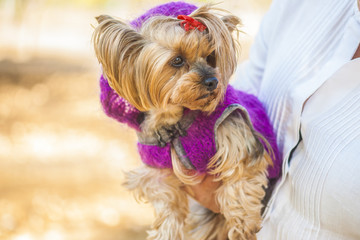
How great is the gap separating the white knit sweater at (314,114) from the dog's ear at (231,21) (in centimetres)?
26

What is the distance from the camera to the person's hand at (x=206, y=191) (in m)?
1.92

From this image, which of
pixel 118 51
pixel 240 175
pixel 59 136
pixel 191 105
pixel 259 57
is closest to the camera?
pixel 118 51

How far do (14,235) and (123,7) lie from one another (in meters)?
7.94

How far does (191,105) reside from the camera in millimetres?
1650

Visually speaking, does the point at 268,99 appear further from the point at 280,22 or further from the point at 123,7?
the point at 123,7

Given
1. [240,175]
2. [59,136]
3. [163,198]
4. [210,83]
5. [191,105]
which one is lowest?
[59,136]

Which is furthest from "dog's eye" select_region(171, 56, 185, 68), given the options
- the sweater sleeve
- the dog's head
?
the sweater sleeve

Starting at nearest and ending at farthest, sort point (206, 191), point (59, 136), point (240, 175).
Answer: point (240, 175)
point (206, 191)
point (59, 136)

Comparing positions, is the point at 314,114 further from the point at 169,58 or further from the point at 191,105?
the point at 169,58

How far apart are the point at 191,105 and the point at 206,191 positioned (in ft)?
1.64

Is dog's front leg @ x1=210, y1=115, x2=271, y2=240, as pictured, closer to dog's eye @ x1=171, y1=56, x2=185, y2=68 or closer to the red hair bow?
dog's eye @ x1=171, y1=56, x2=185, y2=68

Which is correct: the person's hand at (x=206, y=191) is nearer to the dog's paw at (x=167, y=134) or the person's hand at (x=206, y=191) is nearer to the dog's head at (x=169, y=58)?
the dog's paw at (x=167, y=134)

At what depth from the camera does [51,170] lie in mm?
5215

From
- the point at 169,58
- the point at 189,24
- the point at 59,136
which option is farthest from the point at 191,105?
the point at 59,136
